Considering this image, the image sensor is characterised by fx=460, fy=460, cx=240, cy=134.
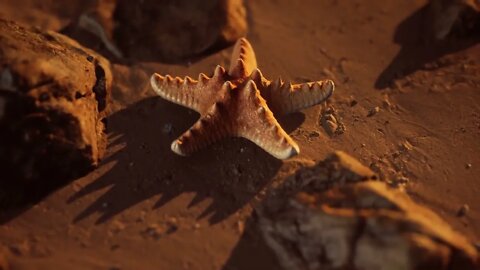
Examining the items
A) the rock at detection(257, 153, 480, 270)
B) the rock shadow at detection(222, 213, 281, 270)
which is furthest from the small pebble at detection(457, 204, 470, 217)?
the rock shadow at detection(222, 213, 281, 270)

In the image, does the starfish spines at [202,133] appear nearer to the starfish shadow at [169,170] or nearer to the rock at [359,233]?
the starfish shadow at [169,170]

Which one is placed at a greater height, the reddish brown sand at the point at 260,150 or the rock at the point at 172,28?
the rock at the point at 172,28

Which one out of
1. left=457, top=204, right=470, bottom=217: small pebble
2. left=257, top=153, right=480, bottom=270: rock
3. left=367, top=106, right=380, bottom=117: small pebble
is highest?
left=367, top=106, right=380, bottom=117: small pebble

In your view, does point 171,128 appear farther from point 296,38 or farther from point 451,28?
point 451,28

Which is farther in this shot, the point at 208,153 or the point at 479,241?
the point at 208,153

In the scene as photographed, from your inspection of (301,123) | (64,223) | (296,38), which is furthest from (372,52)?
(64,223)

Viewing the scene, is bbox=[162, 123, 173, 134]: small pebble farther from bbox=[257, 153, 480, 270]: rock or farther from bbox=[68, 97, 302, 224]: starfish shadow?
bbox=[257, 153, 480, 270]: rock

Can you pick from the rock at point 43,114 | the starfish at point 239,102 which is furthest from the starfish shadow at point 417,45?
the rock at point 43,114

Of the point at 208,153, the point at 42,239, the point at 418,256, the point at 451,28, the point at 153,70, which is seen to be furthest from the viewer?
the point at 451,28
